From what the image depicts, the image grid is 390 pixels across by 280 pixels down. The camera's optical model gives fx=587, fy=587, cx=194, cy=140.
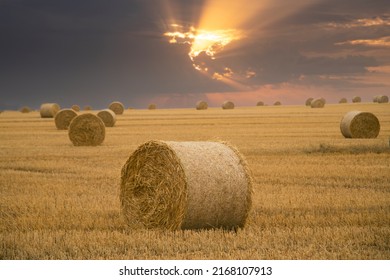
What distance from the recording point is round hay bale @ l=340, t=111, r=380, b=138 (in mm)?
26594

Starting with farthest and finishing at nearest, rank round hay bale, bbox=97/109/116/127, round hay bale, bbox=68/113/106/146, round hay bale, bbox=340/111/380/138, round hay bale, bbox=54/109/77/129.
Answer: round hay bale, bbox=97/109/116/127, round hay bale, bbox=54/109/77/129, round hay bale, bbox=340/111/380/138, round hay bale, bbox=68/113/106/146

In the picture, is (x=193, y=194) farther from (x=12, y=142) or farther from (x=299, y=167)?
(x=12, y=142)

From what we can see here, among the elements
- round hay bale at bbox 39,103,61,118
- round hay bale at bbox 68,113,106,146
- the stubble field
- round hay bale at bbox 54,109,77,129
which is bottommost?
the stubble field

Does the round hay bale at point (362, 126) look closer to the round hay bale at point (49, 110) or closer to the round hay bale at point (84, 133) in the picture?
the round hay bale at point (84, 133)

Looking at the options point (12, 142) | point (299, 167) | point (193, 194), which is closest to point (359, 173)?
point (299, 167)

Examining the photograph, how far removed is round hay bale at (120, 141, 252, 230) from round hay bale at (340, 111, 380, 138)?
17.4 metres

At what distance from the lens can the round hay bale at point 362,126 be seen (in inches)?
1047

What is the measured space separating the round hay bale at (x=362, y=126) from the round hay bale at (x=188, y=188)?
1742 cm

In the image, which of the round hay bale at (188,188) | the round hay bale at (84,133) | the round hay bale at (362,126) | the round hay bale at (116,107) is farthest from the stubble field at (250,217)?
the round hay bale at (116,107)

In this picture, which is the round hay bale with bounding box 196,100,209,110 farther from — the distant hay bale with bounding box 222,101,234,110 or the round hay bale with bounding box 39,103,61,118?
the round hay bale with bounding box 39,103,61,118

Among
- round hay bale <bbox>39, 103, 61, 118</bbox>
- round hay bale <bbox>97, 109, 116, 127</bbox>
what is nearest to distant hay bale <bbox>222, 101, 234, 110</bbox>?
round hay bale <bbox>39, 103, 61, 118</bbox>

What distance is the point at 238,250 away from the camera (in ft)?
26.2

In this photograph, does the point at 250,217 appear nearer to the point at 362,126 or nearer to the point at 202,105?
the point at 362,126

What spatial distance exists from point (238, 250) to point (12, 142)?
71.1ft
